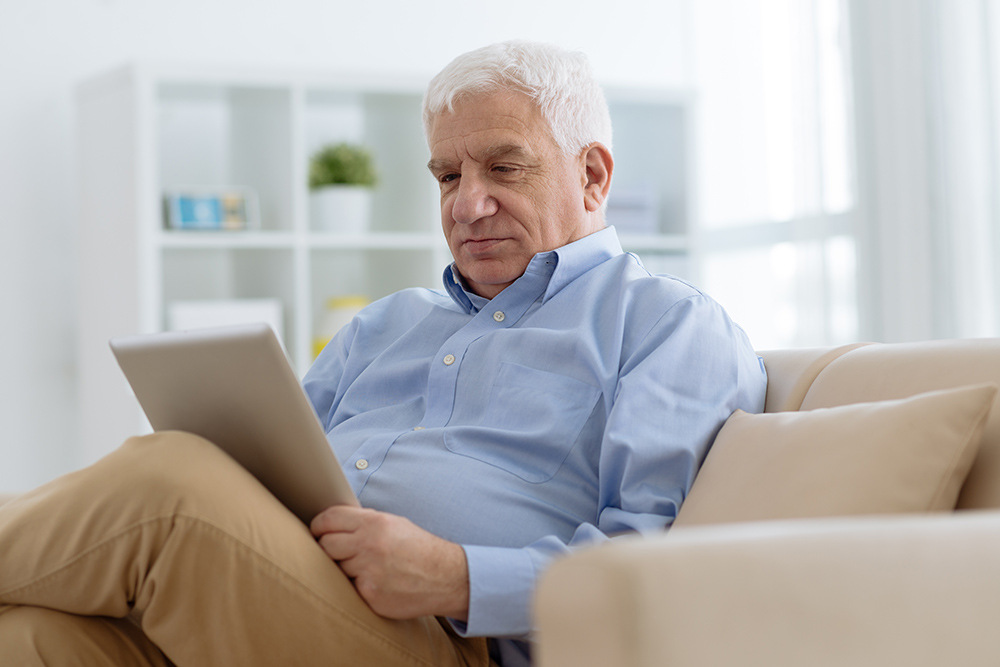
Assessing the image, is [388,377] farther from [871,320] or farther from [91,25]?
[91,25]

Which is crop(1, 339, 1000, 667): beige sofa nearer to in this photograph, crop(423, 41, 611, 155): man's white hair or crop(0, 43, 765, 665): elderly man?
crop(0, 43, 765, 665): elderly man

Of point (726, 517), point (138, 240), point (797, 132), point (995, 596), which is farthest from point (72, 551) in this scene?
point (797, 132)

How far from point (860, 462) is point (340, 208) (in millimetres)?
2575

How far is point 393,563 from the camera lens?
1048mm

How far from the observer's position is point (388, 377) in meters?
1.62

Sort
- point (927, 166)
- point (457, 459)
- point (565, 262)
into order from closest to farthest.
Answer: point (457, 459), point (565, 262), point (927, 166)

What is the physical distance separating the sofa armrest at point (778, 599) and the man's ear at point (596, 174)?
3.62ft

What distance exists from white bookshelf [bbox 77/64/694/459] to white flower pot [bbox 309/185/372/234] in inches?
1.3

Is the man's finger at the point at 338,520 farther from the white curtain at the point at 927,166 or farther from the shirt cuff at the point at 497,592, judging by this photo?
the white curtain at the point at 927,166

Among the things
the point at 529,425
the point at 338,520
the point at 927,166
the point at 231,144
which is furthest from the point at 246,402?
the point at 231,144

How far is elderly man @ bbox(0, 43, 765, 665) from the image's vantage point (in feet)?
3.22

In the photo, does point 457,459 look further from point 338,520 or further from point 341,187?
point 341,187

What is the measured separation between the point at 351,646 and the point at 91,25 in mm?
3030

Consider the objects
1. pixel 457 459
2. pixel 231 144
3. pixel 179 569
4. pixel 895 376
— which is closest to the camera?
pixel 179 569
